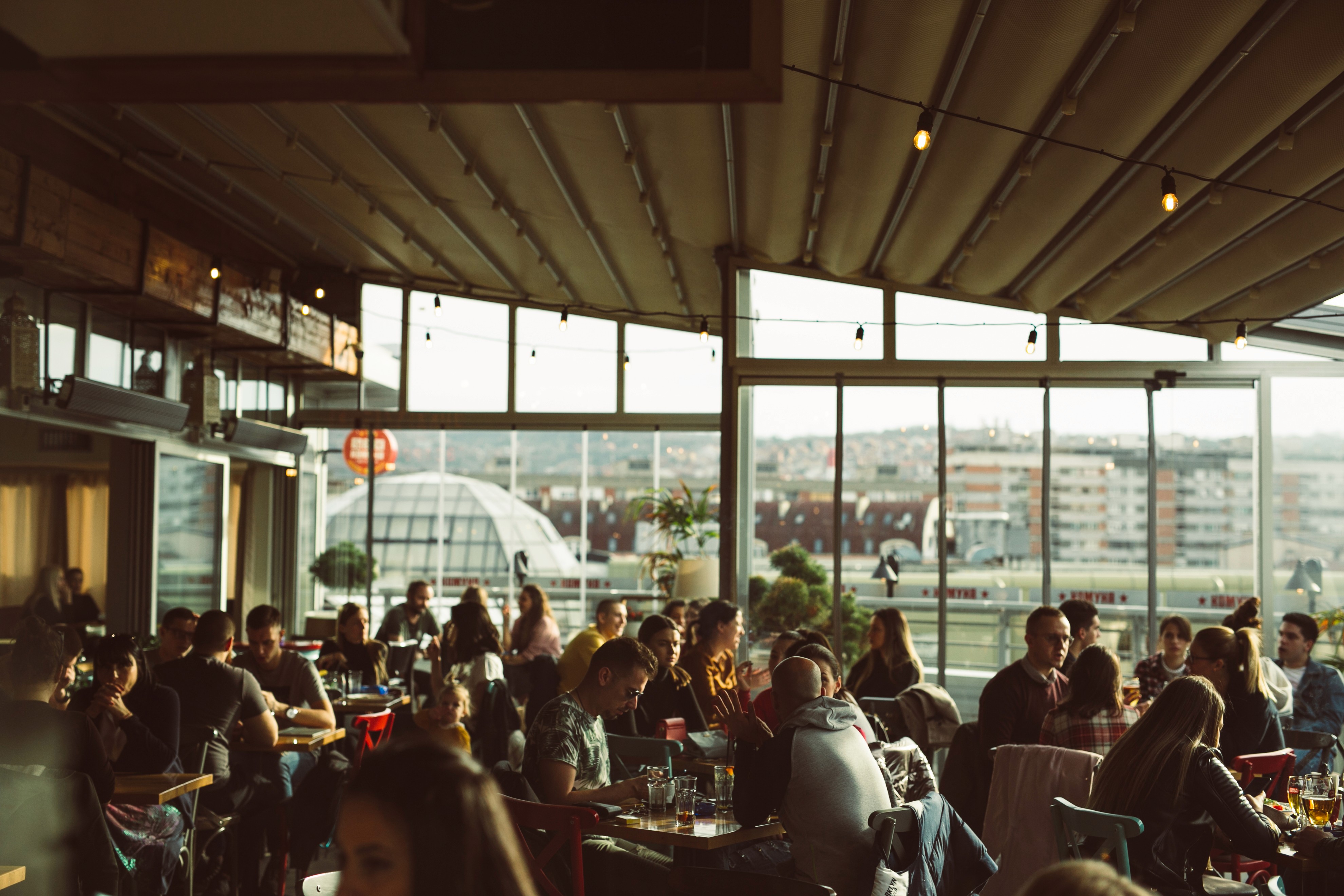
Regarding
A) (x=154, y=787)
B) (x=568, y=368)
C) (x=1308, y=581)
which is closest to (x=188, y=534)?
(x=568, y=368)

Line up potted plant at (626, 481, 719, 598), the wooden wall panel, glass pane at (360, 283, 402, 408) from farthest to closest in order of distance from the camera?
glass pane at (360, 283, 402, 408), potted plant at (626, 481, 719, 598), the wooden wall panel

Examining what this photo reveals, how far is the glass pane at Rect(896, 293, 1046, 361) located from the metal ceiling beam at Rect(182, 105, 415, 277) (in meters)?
5.46

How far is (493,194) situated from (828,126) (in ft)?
11.0

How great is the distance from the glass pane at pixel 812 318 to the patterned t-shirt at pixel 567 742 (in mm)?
6520

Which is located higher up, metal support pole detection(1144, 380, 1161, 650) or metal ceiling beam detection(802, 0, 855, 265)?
metal ceiling beam detection(802, 0, 855, 265)

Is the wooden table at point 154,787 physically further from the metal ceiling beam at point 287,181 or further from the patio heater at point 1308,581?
the patio heater at point 1308,581

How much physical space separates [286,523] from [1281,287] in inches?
410

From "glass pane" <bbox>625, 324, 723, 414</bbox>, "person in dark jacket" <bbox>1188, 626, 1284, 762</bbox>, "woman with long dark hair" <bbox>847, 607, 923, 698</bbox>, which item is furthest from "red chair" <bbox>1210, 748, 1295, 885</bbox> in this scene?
"glass pane" <bbox>625, 324, 723, 414</bbox>

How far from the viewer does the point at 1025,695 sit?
216 inches

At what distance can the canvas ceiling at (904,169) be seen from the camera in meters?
5.29

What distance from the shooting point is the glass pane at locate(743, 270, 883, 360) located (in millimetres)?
10453

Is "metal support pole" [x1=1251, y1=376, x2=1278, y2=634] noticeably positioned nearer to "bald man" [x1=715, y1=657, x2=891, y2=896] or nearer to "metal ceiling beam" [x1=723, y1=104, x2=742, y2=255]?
"metal ceiling beam" [x1=723, y1=104, x2=742, y2=255]

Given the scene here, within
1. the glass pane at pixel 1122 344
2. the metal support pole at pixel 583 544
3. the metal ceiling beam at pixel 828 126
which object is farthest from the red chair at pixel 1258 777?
the metal support pole at pixel 583 544

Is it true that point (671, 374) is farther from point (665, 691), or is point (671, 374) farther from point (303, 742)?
point (303, 742)
